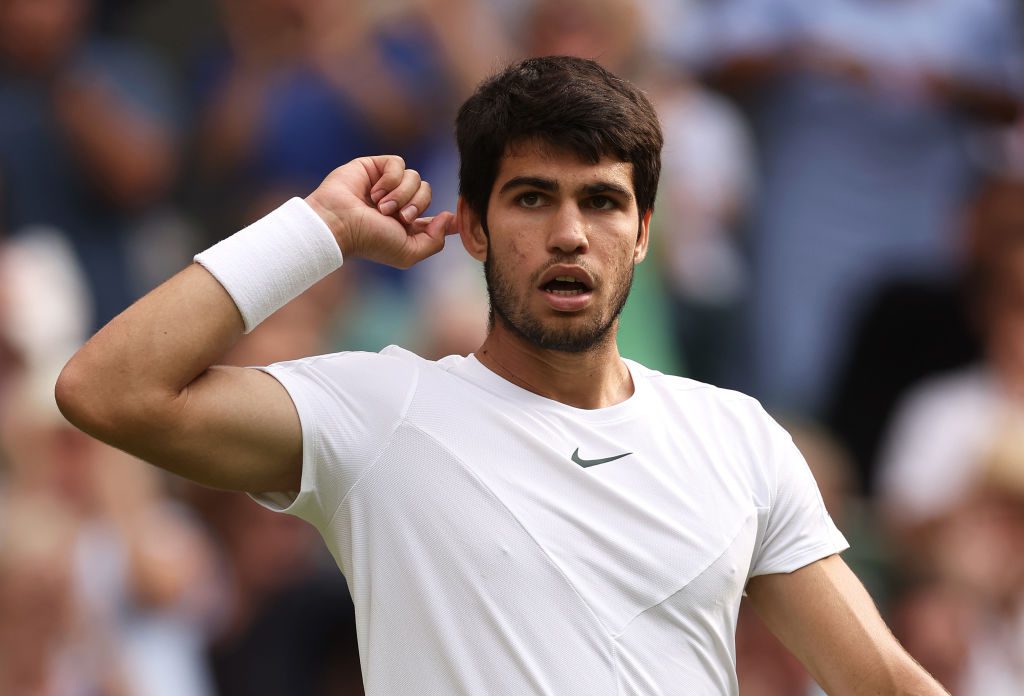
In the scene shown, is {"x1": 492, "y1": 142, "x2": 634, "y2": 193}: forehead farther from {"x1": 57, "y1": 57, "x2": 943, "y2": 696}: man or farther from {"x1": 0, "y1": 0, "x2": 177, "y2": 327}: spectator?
{"x1": 0, "y1": 0, "x2": 177, "y2": 327}: spectator

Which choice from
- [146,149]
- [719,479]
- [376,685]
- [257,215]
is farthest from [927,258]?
[376,685]

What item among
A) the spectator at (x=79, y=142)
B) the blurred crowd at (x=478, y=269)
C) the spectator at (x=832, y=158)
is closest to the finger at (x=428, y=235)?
the blurred crowd at (x=478, y=269)

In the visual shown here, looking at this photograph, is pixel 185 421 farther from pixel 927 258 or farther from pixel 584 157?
pixel 927 258

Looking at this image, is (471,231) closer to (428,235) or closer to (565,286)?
(428,235)

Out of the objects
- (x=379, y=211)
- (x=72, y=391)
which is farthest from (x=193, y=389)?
(x=379, y=211)

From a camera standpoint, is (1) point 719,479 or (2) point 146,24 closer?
(1) point 719,479

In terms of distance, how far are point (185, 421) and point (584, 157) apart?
3.14 ft

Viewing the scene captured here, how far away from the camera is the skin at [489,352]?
2.77 m

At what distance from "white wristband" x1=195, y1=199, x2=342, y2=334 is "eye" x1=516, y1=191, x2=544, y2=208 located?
390 mm

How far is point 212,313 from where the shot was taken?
112 inches

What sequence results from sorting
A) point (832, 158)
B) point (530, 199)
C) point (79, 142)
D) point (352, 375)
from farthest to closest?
1. point (832, 158)
2. point (79, 142)
3. point (530, 199)
4. point (352, 375)

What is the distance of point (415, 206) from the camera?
10.4ft

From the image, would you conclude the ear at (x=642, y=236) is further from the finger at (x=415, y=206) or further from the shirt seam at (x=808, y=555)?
the shirt seam at (x=808, y=555)

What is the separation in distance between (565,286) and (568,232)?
0.13 meters
